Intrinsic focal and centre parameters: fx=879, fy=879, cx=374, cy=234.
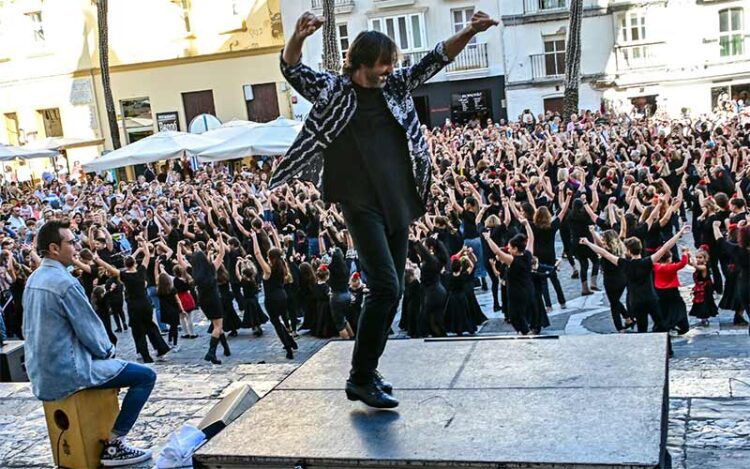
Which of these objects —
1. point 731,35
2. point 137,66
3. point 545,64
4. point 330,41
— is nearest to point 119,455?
point 330,41

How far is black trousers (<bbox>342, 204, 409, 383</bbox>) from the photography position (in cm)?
409

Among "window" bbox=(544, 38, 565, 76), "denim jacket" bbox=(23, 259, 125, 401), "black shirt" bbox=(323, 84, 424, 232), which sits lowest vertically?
"denim jacket" bbox=(23, 259, 125, 401)

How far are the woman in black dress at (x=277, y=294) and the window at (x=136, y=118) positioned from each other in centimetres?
2730

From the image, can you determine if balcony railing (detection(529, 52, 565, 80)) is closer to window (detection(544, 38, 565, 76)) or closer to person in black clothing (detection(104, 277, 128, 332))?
window (detection(544, 38, 565, 76))

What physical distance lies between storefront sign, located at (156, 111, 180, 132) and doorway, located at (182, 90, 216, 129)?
49 centimetres

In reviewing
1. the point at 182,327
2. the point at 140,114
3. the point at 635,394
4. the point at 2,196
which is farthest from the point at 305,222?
the point at 140,114

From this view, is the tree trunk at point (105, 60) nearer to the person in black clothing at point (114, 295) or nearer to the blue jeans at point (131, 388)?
the person in black clothing at point (114, 295)

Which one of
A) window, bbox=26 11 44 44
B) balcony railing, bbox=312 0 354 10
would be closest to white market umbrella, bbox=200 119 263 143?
balcony railing, bbox=312 0 354 10

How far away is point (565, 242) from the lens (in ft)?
45.8

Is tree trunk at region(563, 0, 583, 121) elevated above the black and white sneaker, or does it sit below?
above

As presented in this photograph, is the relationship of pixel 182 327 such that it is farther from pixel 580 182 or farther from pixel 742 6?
pixel 742 6

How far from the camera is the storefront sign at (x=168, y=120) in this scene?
37.3 meters

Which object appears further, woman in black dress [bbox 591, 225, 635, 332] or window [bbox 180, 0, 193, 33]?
window [bbox 180, 0, 193, 33]

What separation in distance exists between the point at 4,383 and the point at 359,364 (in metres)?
4.67
